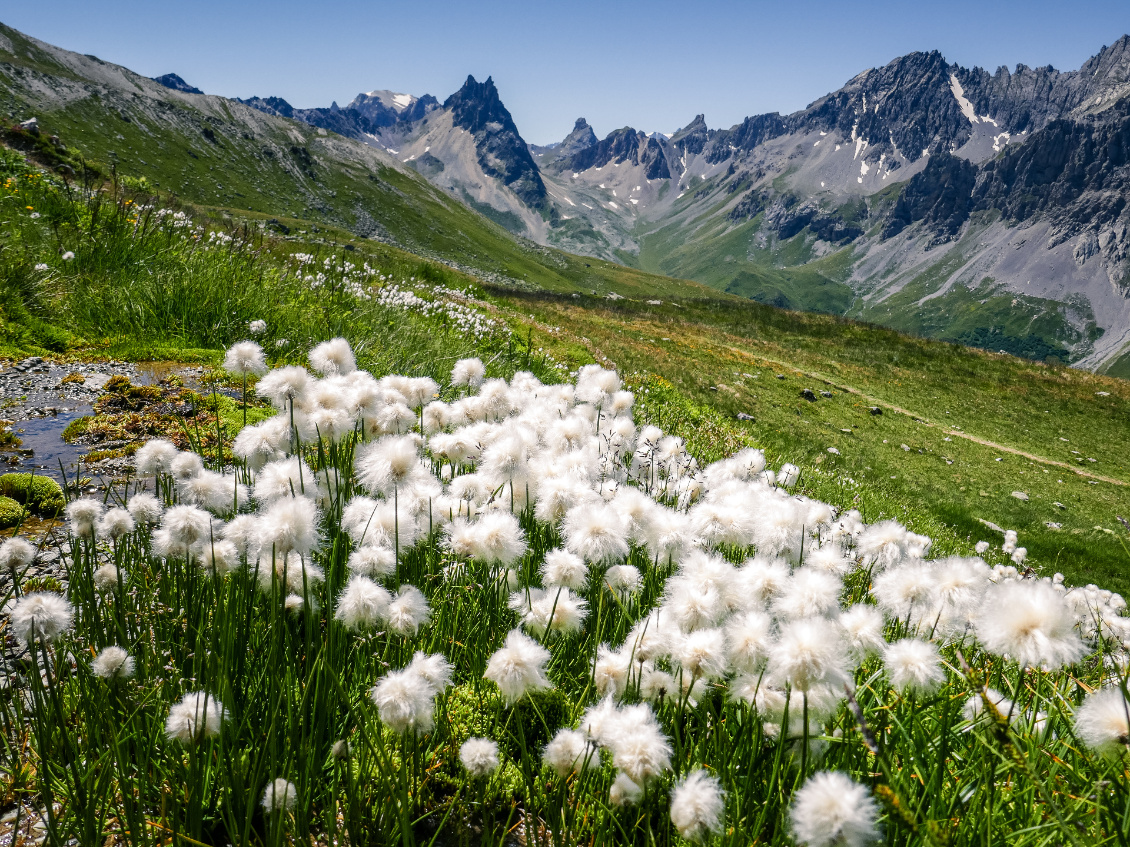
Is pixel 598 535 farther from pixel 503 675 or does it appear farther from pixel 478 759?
pixel 478 759

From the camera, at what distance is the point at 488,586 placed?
3.17 m

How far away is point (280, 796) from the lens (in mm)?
1671

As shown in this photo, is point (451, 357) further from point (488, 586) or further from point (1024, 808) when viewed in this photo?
point (1024, 808)

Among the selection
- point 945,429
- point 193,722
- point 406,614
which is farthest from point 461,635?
point 945,429

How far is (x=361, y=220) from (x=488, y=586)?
147882 millimetres

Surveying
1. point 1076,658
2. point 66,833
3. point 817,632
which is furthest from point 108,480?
point 1076,658

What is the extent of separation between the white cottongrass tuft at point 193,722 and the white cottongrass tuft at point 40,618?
66 centimetres

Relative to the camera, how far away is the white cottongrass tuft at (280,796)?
1.66m

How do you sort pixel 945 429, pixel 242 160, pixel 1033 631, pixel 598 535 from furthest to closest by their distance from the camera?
pixel 242 160
pixel 945 429
pixel 598 535
pixel 1033 631

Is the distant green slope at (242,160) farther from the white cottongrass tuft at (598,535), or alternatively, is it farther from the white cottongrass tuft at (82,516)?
the white cottongrass tuft at (598,535)

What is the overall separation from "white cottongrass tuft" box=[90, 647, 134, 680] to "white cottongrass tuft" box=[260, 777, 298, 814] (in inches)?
34.3

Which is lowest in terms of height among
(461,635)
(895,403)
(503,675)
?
(895,403)

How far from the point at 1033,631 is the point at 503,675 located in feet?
5.93

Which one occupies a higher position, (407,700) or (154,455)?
(154,455)
